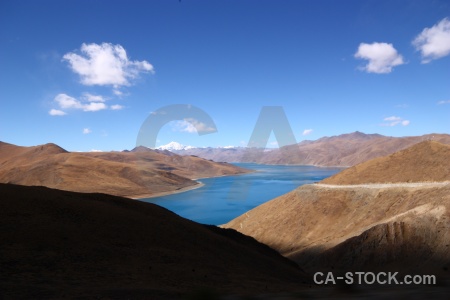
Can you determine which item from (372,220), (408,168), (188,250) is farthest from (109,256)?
(408,168)

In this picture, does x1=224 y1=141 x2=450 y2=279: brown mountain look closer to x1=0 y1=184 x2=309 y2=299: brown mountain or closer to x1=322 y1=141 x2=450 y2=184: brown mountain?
x1=322 y1=141 x2=450 y2=184: brown mountain

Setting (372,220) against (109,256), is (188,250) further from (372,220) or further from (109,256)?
(372,220)

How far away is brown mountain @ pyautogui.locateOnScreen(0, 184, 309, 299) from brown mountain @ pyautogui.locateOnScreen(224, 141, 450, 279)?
623 inches

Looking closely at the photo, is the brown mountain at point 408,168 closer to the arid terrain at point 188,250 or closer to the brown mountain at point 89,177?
the arid terrain at point 188,250

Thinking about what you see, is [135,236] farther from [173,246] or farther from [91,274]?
[91,274]

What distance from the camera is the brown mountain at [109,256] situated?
12.9 metres

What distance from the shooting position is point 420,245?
3522cm

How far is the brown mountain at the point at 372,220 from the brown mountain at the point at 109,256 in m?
15.8

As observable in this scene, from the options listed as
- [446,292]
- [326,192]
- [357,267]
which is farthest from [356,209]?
[446,292]

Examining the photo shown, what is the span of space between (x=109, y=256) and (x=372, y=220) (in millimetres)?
44588

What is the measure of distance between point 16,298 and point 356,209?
5480cm

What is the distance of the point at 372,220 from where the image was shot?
50.3 meters

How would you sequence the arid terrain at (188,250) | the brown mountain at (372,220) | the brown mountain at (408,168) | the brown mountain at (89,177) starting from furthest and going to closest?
the brown mountain at (89,177)
the brown mountain at (408,168)
the brown mountain at (372,220)
the arid terrain at (188,250)

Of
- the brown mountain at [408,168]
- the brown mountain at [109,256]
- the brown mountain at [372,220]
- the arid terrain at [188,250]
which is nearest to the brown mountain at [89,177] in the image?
the brown mountain at [372,220]
